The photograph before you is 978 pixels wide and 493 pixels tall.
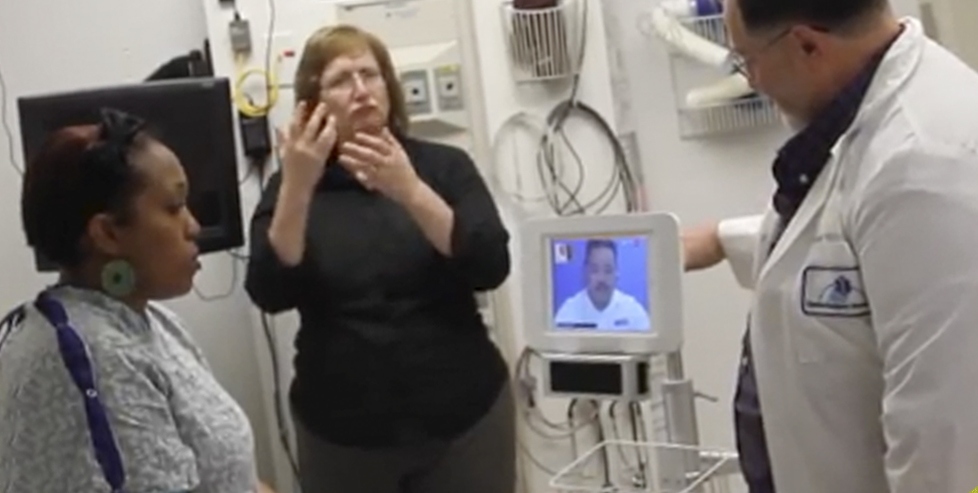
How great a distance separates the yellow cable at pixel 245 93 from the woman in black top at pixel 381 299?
74cm

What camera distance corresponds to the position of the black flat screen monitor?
9.18 ft

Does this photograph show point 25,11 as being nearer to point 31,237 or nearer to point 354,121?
point 354,121

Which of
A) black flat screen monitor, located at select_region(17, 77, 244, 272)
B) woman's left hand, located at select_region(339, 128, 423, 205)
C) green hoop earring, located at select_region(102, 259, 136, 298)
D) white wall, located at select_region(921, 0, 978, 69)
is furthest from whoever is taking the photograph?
white wall, located at select_region(921, 0, 978, 69)

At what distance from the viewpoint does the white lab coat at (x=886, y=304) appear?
134cm

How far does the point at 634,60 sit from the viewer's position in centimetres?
357

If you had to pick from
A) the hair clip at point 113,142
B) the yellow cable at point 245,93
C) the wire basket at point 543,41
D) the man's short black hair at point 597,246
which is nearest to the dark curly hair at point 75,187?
the hair clip at point 113,142

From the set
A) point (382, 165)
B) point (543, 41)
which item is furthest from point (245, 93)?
point (382, 165)

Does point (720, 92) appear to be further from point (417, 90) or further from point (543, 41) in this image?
point (417, 90)

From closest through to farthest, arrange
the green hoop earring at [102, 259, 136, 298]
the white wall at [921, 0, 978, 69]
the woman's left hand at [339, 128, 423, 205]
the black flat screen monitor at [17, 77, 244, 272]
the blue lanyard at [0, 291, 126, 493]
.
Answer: the blue lanyard at [0, 291, 126, 493] < the green hoop earring at [102, 259, 136, 298] < the woman's left hand at [339, 128, 423, 205] < the black flat screen monitor at [17, 77, 244, 272] < the white wall at [921, 0, 978, 69]

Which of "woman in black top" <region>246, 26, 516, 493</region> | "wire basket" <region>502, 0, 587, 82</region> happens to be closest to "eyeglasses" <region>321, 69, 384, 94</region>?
"woman in black top" <region>246, 26, 516, 493</region>

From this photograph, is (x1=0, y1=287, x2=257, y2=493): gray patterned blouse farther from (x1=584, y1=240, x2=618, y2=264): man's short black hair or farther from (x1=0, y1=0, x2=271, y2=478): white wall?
(x1=0, y1=0, x2=271, y2=478): white wall

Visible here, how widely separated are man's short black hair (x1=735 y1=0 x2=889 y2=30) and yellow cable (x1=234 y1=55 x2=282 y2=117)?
7.00ft

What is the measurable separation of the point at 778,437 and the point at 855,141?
1.13 ft

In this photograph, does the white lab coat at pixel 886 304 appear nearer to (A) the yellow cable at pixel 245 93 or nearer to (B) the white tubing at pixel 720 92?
(B) the white tubing at pixel 720 92
